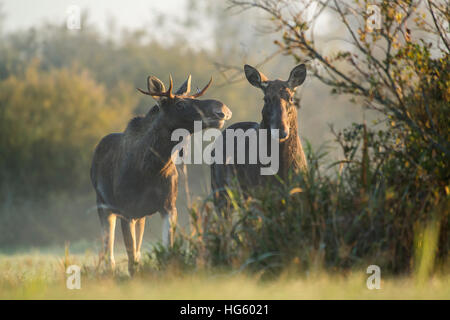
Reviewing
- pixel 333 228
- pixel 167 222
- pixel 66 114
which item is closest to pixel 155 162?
pixel 167 222

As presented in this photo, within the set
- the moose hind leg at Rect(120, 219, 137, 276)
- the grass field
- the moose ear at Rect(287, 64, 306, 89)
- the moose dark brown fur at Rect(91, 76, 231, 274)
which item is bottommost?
the grass field

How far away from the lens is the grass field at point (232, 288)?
19.2 ft

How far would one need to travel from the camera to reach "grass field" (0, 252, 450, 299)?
5.84 m

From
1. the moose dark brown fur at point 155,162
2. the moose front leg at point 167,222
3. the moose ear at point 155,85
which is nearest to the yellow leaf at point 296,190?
the moose front leg at point 167,222

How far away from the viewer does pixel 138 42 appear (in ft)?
112

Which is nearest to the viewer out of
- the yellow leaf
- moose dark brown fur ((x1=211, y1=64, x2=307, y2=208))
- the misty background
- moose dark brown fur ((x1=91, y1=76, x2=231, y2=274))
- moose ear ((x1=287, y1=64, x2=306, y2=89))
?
the yellow leaf

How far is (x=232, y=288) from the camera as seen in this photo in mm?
5957

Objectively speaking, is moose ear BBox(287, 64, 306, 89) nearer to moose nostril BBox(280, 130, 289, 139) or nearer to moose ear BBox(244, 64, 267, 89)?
moose ear BBox(244, 64, 267, 89)

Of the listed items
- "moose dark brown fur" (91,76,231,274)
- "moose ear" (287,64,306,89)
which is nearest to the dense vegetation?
"moose ear" (287,64,306,89)

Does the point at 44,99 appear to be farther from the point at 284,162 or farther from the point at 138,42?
the point at 284,162

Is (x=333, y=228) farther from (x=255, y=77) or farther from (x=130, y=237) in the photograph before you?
(x=130, y=237)

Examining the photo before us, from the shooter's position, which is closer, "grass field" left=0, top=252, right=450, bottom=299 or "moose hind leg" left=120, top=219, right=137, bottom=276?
"grass field" left=0, top=252, right=450, bottom=299

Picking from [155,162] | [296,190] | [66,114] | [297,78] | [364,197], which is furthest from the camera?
[66,114]
